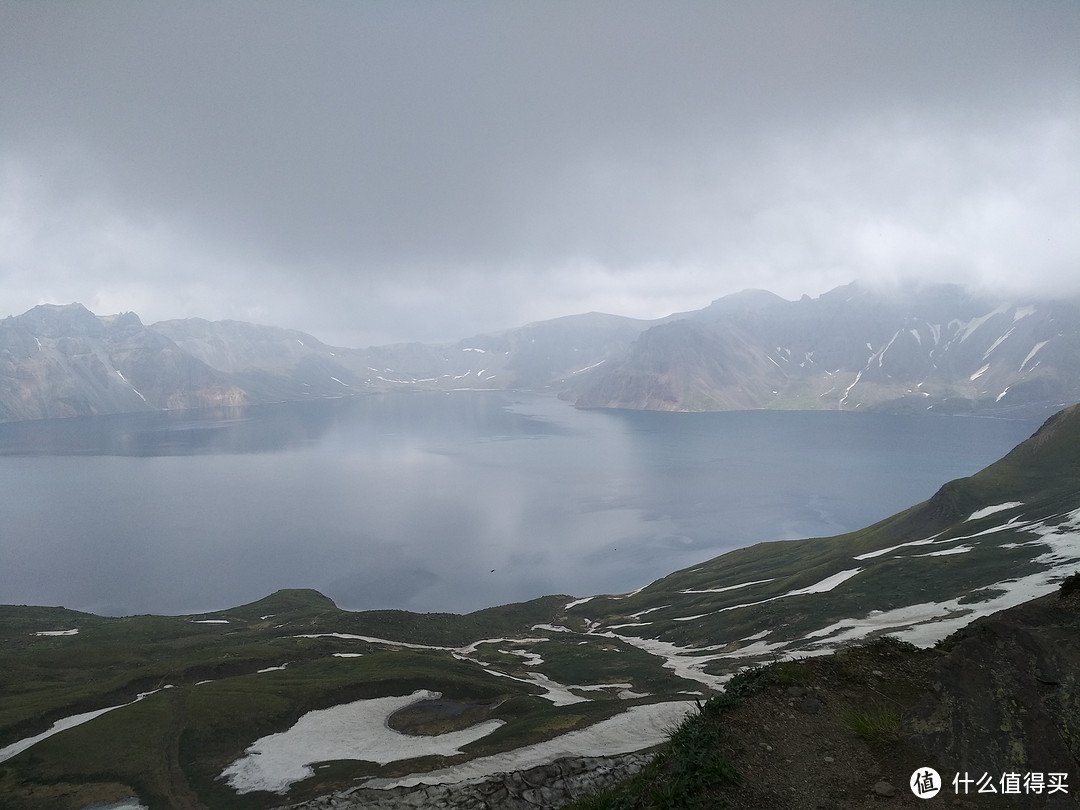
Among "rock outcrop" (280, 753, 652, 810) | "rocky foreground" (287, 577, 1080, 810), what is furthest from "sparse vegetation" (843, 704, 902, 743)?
"rock outcrop" (280, 753, 652, 810)

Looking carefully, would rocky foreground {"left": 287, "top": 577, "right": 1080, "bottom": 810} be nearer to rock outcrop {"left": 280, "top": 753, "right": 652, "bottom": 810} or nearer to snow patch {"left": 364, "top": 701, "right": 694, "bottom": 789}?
rock outcrop {"left": 280, "top": 753, "right": 652, "bottom": 810}

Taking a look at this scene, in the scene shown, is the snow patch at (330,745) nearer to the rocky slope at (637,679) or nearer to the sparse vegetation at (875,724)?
the rocky slope at (637,679)

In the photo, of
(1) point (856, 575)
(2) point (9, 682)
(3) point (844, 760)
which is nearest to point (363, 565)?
(2) point (9, 682)

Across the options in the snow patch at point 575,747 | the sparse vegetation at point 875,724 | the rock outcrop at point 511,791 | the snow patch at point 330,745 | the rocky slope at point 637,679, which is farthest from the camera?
the snow patch at point 330,745

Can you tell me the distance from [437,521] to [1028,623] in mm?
172957

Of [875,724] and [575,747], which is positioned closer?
[875,724]

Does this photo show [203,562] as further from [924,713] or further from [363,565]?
[924,713]

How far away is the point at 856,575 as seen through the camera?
253ft

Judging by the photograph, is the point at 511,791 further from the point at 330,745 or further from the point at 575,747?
the point at 330,745

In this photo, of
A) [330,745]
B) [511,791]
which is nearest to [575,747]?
[511,791]

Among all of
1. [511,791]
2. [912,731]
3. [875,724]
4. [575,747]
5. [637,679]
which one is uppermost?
[912,731]

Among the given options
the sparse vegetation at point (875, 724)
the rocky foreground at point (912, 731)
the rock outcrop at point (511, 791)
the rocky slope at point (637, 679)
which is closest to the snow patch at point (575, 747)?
the rocky slope at point (637, 679)

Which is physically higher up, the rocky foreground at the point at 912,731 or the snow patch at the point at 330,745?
the rocky foreground at the point at 912,731

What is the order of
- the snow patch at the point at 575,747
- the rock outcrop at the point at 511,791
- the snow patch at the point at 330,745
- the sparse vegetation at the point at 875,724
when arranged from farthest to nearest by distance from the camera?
the snow patch at the point at 330,745
the snow patch at the point at 575,747
the rock outcrop at the point at 511,791
the sparse vegetation at the point at 875,724
